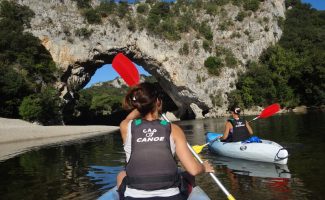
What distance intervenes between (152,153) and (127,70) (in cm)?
270

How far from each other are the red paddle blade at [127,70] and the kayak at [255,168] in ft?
17.6

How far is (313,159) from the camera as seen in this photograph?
11.4m

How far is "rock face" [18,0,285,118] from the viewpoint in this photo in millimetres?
44938

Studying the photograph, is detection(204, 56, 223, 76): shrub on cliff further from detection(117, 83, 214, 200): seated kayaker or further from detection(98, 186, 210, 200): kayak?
detection(117, 83, 214, 200): seated kayaker

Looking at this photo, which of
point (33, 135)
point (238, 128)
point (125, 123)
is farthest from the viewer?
point (33, 135)

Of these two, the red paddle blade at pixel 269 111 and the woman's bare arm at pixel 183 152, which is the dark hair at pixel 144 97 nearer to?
the woman's bare arm at pixel 183 152

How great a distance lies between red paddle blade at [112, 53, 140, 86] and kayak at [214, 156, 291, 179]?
17.6 feet

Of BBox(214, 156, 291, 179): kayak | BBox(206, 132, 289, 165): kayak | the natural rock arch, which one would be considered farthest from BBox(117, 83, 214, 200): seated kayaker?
the natural rock arch

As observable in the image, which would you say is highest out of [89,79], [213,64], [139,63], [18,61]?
[139,63]

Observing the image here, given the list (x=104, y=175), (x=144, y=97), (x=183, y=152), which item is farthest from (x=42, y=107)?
(x=183, y=152)

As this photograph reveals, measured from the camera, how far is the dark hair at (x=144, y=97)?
3482 millimetres

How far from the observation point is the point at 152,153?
134 inches

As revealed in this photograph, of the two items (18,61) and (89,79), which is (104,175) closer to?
(18,61)

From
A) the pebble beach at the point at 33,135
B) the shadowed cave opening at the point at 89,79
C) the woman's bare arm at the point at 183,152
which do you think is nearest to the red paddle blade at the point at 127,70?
the woman's bare arm at the point at 183,152
